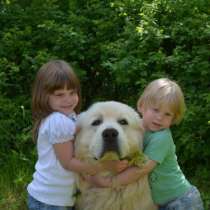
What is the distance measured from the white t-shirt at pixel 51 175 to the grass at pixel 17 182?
1500 millimetres

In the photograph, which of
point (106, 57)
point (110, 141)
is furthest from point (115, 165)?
point (106, 57)

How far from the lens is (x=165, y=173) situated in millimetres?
3361

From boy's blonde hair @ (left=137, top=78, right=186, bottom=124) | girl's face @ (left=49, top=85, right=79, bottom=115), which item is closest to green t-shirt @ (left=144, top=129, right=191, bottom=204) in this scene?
boy's blonde hair @ (left=137, top=78, right=186, bottom=124)

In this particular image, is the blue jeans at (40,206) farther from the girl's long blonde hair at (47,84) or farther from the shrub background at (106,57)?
the shrub background at (106,57)

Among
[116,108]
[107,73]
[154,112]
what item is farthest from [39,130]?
[107,73]

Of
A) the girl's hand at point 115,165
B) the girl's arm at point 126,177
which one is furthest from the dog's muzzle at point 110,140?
the girl's arm at point 126,177

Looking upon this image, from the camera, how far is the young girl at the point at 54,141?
3.19 m

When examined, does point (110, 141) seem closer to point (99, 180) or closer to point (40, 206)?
point (99, 180)

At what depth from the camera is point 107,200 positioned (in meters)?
3.33

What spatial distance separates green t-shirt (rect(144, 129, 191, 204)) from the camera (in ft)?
10.7

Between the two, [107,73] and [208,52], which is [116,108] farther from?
[107,73]

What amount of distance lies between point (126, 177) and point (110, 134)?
335 mm

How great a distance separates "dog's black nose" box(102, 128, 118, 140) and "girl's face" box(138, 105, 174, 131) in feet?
1.20

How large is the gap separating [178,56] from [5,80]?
6.08ft
